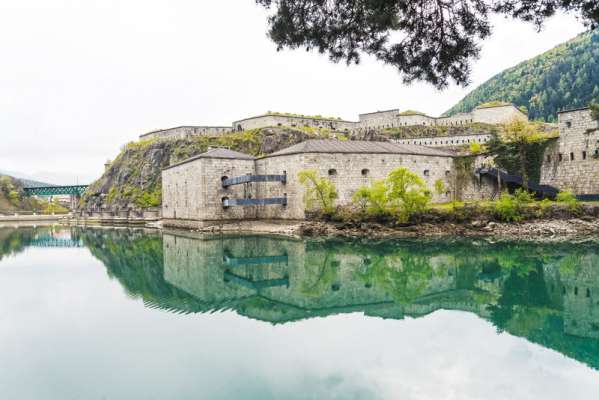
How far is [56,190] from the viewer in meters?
67.0

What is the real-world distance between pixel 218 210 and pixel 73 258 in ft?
36.6

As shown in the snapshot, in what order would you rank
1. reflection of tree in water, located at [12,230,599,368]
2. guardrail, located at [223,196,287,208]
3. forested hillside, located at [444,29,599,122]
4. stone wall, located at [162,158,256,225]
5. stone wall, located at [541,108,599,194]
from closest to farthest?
reflection of tree in water, located at [12,230,599,368]
stone wall, located at [541,108,599,194]
guardrail, located at [223,196,287,208]
stone wall, located at [162,158,256,225]
forested hillside, located at [444,29,599,122]

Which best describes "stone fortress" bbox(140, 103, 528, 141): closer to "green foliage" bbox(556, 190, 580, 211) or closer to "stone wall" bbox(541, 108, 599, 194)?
"stone wall" bbox(541, 108, 599, 194)

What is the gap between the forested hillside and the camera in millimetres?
59469

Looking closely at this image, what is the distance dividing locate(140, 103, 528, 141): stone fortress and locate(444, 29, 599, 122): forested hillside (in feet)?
39.2

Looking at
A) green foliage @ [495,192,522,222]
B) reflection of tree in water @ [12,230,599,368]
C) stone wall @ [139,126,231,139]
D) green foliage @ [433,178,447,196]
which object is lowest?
reflection of tree in water @ [12,230,599,368]

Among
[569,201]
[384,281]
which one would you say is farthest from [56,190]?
[569,201]

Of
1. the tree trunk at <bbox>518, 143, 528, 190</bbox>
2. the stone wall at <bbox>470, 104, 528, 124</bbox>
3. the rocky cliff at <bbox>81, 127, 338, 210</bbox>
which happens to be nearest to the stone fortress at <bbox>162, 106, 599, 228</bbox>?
the tree trunk at <bbox>518, 143, 528, 190</bbox>

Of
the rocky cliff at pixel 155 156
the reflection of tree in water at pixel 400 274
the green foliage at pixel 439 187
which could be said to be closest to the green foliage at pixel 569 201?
the green foliage at pixel 439 187

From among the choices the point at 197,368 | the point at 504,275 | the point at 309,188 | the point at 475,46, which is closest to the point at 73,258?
the point at 309,188

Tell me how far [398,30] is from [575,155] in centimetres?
2396

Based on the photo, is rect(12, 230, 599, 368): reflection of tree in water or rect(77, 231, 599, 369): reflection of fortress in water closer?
rect(12, 230, 599, 368): reflection of tree in water

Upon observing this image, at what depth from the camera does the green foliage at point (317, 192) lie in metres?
25.4

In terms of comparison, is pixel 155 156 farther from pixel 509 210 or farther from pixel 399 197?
pixel 509 210
